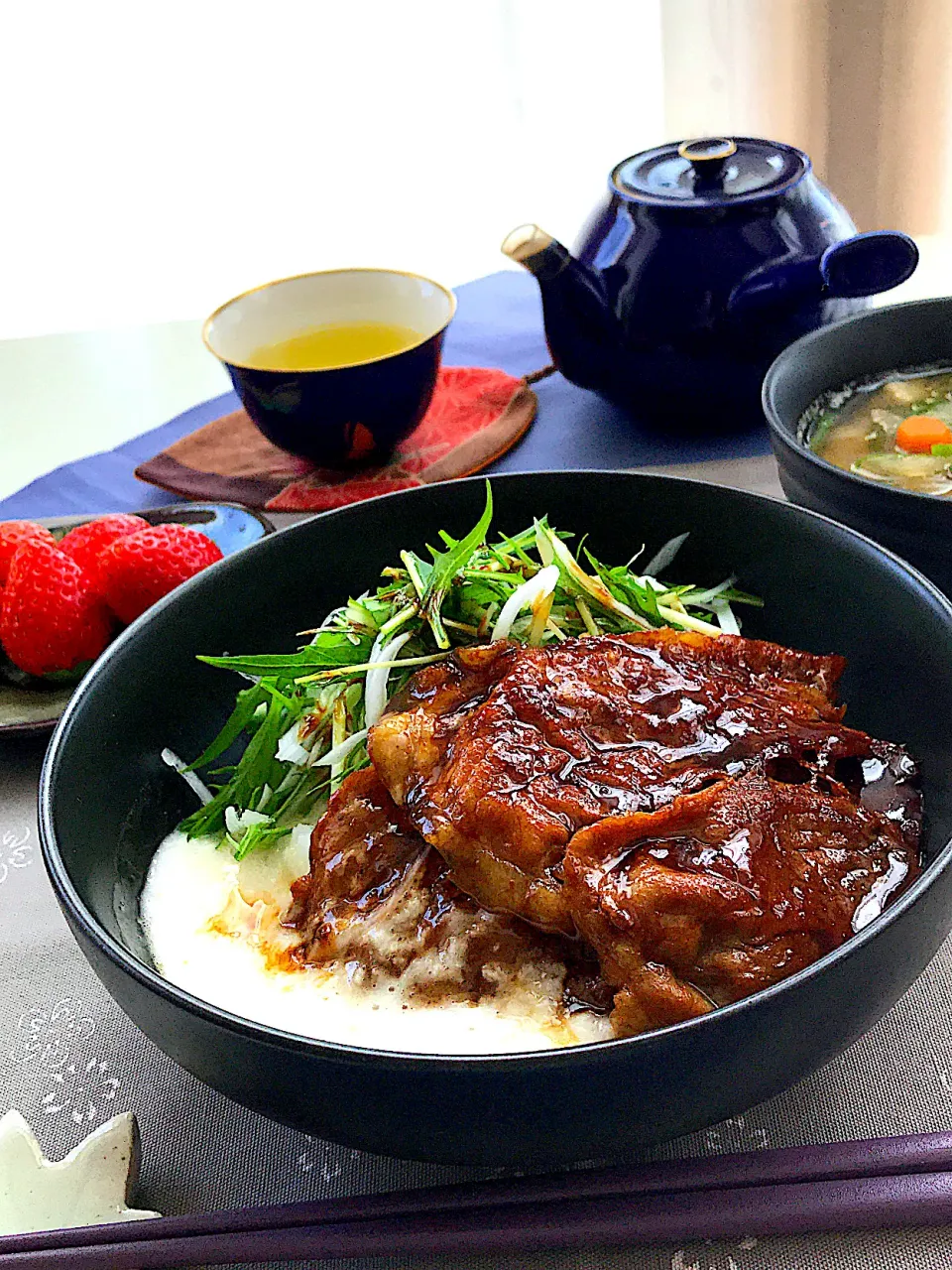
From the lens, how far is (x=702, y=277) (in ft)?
7.19

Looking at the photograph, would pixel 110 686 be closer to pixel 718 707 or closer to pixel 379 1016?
pixel 379 1016

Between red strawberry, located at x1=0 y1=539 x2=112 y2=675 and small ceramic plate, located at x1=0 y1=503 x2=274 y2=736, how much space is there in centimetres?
4

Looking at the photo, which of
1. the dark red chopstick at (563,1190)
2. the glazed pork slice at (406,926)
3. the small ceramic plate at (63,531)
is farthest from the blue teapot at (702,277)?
the dark red chopstick at (563,1190)

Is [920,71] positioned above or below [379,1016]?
above

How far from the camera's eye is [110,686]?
1.35 metres

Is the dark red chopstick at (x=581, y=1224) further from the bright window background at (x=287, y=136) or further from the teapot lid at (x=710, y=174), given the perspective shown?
the bright window background at (x=287, y=136)

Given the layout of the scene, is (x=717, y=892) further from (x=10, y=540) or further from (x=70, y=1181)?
(x=10, y=540)

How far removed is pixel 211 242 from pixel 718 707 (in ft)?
12.5

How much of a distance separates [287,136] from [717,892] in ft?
12.4

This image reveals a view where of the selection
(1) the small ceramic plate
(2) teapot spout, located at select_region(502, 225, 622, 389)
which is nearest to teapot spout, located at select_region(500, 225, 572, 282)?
(2) teapot spout, located at select_region(502, 225, 622, 389)

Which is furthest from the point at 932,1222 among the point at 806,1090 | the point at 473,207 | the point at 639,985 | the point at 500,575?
the point at 473,207

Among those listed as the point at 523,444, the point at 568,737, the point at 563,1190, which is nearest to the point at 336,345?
the point at 523,444

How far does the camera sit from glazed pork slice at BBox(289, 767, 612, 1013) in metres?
1.08

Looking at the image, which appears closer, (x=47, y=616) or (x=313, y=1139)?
(x=313, y=1139)
